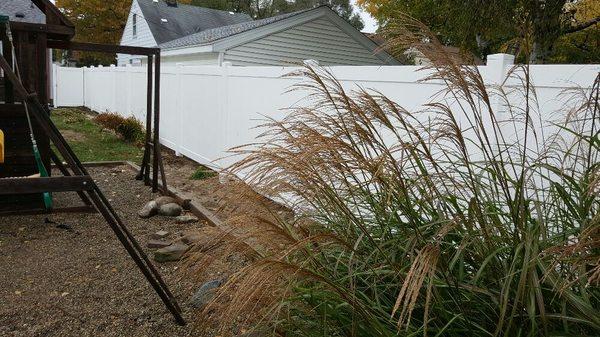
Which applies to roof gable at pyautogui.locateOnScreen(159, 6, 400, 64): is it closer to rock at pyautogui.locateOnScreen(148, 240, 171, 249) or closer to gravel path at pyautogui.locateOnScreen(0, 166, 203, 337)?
gravel path at pyautogui.locateOnScreen(0, 166, 203, 337)

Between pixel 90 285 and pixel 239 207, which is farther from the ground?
pixel 239 207

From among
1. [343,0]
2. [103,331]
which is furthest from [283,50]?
[343,0]

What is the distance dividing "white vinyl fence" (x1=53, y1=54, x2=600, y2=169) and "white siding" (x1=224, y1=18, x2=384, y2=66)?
10.8 ft

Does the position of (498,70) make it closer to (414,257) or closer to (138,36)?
(414,257)

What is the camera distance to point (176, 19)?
2750cm

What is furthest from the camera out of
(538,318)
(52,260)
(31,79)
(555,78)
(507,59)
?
(31,79)

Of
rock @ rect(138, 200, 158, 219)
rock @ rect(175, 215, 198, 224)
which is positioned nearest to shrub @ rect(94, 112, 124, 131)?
rock @ rect(138, 200, 158, 219)

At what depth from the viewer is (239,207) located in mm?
2256

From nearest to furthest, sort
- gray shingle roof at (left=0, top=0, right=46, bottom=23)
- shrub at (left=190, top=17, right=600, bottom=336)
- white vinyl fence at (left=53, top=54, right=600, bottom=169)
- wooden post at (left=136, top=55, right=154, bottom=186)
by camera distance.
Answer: shrub at (left=190, top=17, right=600, bottom=336), white vinyl fence at (left=53, top=54, right=600, bottom=169), wooden post at (left=136, top=55, right=154, bottom=186), gray shingle roof at (left=0, top=0, right=46, bottom=23)

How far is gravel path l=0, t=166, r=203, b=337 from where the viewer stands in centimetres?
342

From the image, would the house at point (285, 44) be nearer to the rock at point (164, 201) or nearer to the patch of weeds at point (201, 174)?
the patch of weeds at point (201, 174)

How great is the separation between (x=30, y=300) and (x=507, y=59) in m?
3.65

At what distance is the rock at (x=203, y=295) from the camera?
3641 millimetres

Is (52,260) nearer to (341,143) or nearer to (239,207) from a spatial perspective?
(239,207)
